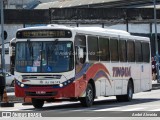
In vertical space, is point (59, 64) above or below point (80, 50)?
below

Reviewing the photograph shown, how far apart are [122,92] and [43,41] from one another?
5.86 metres

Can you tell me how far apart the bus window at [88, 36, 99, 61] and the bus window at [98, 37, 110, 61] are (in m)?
0.42

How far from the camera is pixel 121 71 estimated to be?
91.4 feet

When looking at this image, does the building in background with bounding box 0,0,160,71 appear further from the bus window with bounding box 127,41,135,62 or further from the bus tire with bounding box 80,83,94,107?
the bus tire with bounding box 80,83,94,107

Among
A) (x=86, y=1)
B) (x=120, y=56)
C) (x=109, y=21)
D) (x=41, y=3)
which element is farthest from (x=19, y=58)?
(x=41, y=3)

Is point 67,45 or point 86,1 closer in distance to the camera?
point 67,45

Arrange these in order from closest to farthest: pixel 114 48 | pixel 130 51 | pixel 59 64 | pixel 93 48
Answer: pixel 59 64, pixel 93 48, pixel 114 48, pixel 130 51

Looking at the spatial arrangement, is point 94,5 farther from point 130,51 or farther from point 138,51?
point 130,51

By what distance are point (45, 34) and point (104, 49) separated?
329 cm

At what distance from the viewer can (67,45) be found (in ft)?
76.1

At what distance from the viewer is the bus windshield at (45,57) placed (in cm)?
2309

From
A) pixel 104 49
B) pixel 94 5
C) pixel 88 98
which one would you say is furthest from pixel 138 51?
pixel 94 5

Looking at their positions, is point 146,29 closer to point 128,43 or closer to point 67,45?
point 128,43

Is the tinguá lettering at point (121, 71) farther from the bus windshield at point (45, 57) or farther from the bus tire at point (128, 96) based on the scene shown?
the bus windshield at point (45, 57)
